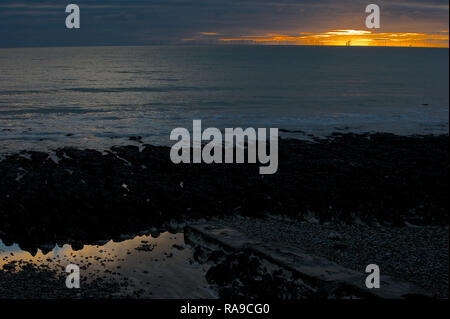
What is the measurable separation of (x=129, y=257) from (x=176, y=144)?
15.0 meters

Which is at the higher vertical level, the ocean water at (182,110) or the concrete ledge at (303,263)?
the ocean water at (182,110)

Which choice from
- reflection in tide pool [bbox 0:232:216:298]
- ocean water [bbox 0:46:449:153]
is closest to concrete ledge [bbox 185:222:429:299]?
reflection in tide pool [bbox 0:232:216:298]

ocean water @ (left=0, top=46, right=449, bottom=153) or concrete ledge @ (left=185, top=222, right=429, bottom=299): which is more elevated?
ocean water @ (left=0, top=46, right=449, bottom=153)

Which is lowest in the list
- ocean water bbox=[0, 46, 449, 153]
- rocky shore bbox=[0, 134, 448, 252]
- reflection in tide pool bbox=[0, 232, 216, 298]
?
reflection in tide pool bbox=[0, 232, 216, 298]

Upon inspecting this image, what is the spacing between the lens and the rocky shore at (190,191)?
14.1m

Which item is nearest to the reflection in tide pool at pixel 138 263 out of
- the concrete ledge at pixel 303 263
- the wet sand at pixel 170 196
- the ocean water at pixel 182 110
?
the wet sand at pixel 170 196

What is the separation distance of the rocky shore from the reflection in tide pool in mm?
716

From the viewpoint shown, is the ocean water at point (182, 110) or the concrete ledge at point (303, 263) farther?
the ocean water at point (182, 110)

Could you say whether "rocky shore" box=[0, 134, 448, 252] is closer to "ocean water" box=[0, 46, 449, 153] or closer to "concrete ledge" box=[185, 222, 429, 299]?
"concrete ledge" box=[185, 222, 429, 299]

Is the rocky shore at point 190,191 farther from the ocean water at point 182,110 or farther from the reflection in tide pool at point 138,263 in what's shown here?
the ocean water at point 182,110

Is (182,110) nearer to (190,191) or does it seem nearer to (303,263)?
(190,191)

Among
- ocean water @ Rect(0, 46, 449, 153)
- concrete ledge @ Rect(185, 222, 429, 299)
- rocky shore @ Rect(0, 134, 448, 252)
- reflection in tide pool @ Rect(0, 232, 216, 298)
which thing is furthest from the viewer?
ocean water @ Rect(0, 46, 449, 153)

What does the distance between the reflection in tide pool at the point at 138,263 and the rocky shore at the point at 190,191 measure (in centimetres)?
72

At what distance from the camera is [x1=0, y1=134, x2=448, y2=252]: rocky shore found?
14.1 metres
